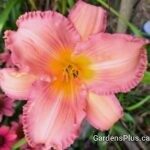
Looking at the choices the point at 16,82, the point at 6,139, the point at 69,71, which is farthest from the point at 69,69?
the point at 6,139

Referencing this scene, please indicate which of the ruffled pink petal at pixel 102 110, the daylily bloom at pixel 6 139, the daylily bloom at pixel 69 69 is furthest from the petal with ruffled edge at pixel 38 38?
the daylily bloom at pixel 6 139

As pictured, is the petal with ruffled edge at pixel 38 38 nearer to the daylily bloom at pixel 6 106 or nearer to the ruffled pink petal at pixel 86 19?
the ruffled pink petal at pixel 86 19

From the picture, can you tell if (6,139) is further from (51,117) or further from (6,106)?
(51,117)

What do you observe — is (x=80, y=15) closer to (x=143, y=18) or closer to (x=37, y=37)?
(x=37, y=37)

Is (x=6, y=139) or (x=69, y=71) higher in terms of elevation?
(x=69, y=71)

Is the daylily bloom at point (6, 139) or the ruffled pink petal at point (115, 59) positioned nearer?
the ruffled pink petal at point (115, 59)

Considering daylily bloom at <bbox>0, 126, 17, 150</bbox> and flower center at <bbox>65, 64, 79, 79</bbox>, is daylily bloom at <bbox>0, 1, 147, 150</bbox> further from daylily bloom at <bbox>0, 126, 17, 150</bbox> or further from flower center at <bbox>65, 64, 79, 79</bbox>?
daylily bloom at <bbox>0, 126, 17, 150</bbox>
